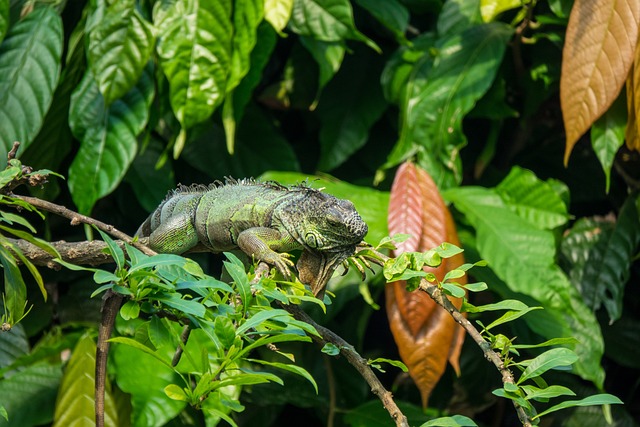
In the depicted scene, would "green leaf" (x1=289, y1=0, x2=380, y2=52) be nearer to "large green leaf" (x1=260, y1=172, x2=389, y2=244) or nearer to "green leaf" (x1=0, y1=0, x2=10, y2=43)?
"large green leaf" (x1=260, y1=172, x2=389, y2=244)

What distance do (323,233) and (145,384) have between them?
1.06 m

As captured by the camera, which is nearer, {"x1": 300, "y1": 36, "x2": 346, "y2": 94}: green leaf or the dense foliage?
the dense foliage

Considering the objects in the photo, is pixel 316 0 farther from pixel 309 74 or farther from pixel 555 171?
pixel 555 171

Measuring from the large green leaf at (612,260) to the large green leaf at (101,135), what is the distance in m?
1.15

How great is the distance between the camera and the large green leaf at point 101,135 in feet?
6.43

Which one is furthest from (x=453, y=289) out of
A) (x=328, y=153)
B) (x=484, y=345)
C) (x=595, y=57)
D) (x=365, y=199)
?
(x=328, y=153)

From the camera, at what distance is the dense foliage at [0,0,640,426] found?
1938 mm

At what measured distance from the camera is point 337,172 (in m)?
2.59

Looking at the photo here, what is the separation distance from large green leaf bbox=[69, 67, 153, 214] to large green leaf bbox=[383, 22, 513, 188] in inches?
23.7

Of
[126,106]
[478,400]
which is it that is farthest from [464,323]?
[478,400]

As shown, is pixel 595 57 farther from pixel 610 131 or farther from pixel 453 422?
pixel 453 422

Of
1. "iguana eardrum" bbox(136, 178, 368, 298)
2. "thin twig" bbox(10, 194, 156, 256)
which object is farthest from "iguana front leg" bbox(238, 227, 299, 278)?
"thin twig" bbox(10, 194, 156, 256)

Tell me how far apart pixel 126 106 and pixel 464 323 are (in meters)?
1.28

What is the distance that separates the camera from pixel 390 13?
226cm
